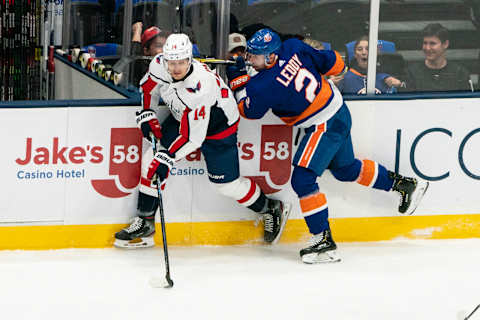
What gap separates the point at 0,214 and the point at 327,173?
1728 millimetres

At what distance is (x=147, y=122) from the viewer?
16.2ft

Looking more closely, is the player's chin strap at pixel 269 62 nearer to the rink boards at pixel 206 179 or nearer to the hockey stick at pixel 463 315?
the rink boards at pixel 206 179

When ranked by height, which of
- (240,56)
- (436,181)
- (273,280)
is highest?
(240,56)

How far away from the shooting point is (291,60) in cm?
491

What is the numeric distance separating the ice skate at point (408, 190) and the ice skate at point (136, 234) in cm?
132

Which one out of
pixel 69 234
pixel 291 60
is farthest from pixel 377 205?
pixel 69 234

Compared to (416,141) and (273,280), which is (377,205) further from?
(273,280)

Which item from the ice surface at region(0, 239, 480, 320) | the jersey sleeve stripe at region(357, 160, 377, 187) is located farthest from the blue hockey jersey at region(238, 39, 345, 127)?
the ice surface at region(0, 239, 480, 320)

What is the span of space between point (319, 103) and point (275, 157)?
43 centimetres

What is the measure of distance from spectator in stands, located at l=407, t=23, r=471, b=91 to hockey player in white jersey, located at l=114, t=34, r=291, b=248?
3.47 ft

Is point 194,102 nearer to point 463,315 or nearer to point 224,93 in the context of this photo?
point 224,93

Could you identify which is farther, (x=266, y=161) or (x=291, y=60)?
(x=266, y=161)

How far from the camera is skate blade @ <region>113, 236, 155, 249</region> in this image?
5.14 meters

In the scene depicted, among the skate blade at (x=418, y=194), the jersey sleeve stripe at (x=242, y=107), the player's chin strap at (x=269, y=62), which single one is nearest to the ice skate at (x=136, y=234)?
the jersey sleeve stripe at (x=242, y=107)
